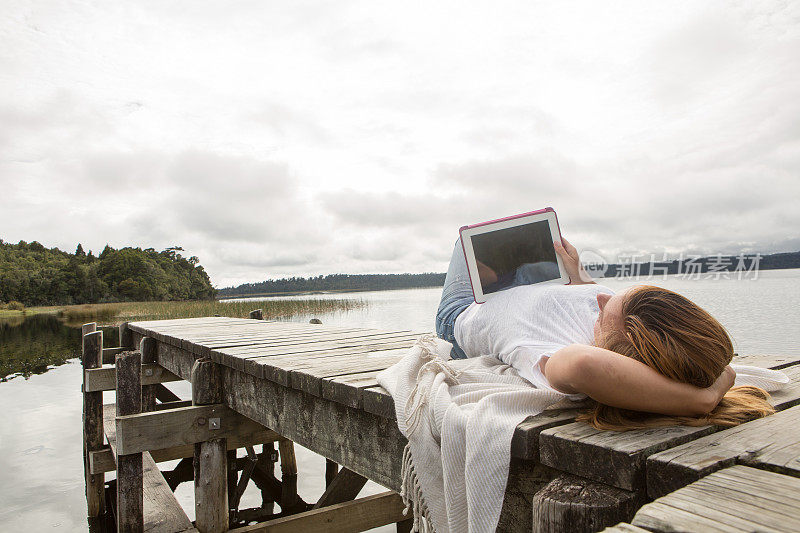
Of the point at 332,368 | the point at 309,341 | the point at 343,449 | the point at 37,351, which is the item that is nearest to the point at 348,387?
the point at 343,449

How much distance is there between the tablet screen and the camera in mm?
2551

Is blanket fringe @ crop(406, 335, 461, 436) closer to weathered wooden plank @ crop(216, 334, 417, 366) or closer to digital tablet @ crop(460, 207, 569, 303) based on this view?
digital tablet @ crop(460, 207, 569, 303)

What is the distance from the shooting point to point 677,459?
4.12ft

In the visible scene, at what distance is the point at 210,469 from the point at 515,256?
109 inches

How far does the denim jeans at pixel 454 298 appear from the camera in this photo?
3148mm

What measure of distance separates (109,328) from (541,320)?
94.7 feet

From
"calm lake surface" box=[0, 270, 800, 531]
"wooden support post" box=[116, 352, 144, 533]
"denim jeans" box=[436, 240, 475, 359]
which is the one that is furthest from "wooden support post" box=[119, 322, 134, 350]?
"denim jeans" box=[436, 240, 475, 359]

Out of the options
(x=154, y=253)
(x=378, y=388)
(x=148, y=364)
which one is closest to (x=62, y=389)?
(x=148, y=364)

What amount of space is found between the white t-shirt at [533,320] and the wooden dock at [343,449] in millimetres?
615

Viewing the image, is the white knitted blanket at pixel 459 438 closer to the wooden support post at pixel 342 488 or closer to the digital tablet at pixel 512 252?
the digital tablet at pixel 512 252

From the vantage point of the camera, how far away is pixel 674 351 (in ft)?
5.24

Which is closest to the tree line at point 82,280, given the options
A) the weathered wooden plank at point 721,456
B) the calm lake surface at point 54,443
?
the calm lake surface at point 54,443

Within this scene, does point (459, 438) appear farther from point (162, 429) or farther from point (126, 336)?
point (126, 336)

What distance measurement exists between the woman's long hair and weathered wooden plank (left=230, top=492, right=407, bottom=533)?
9.07 feet
